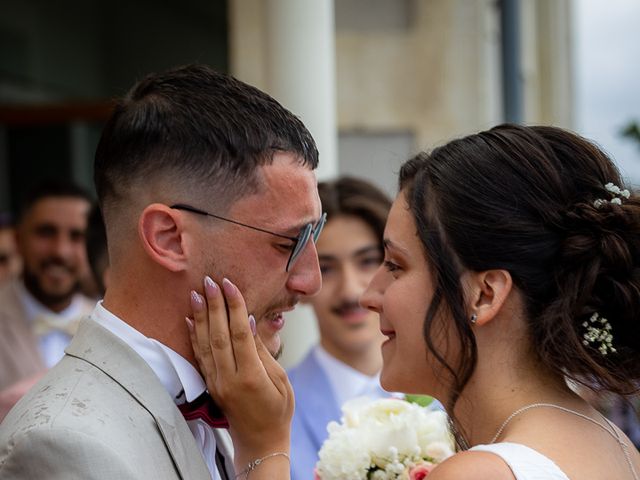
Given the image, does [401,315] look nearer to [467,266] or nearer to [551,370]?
[467,266]

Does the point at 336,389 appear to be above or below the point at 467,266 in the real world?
below

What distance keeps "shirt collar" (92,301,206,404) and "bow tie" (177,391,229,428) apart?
0.08 feet

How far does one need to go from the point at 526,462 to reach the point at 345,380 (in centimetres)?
266

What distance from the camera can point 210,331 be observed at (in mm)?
2602

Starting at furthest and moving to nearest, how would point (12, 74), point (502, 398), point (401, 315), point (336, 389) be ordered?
1. point (12, 74)
2. point (336, 389)
3. point (401, 315)
4. point (502, 398)

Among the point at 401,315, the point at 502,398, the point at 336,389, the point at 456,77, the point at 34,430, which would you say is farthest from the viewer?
the point at 456,77

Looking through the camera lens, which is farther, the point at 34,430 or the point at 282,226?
the point at 282,226

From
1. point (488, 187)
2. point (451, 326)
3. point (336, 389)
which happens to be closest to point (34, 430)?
point (451, 326)

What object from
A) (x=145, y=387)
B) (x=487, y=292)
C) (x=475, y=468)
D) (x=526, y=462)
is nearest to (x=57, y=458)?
(x=145, y=387)

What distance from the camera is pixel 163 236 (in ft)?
8.53

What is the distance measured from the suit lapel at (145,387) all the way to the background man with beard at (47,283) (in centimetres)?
329

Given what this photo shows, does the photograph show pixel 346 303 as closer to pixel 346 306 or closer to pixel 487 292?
pixel 346 306

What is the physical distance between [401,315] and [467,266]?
24 centimetres

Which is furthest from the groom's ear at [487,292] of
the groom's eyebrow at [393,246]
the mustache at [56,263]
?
the mustache at [56,263]
